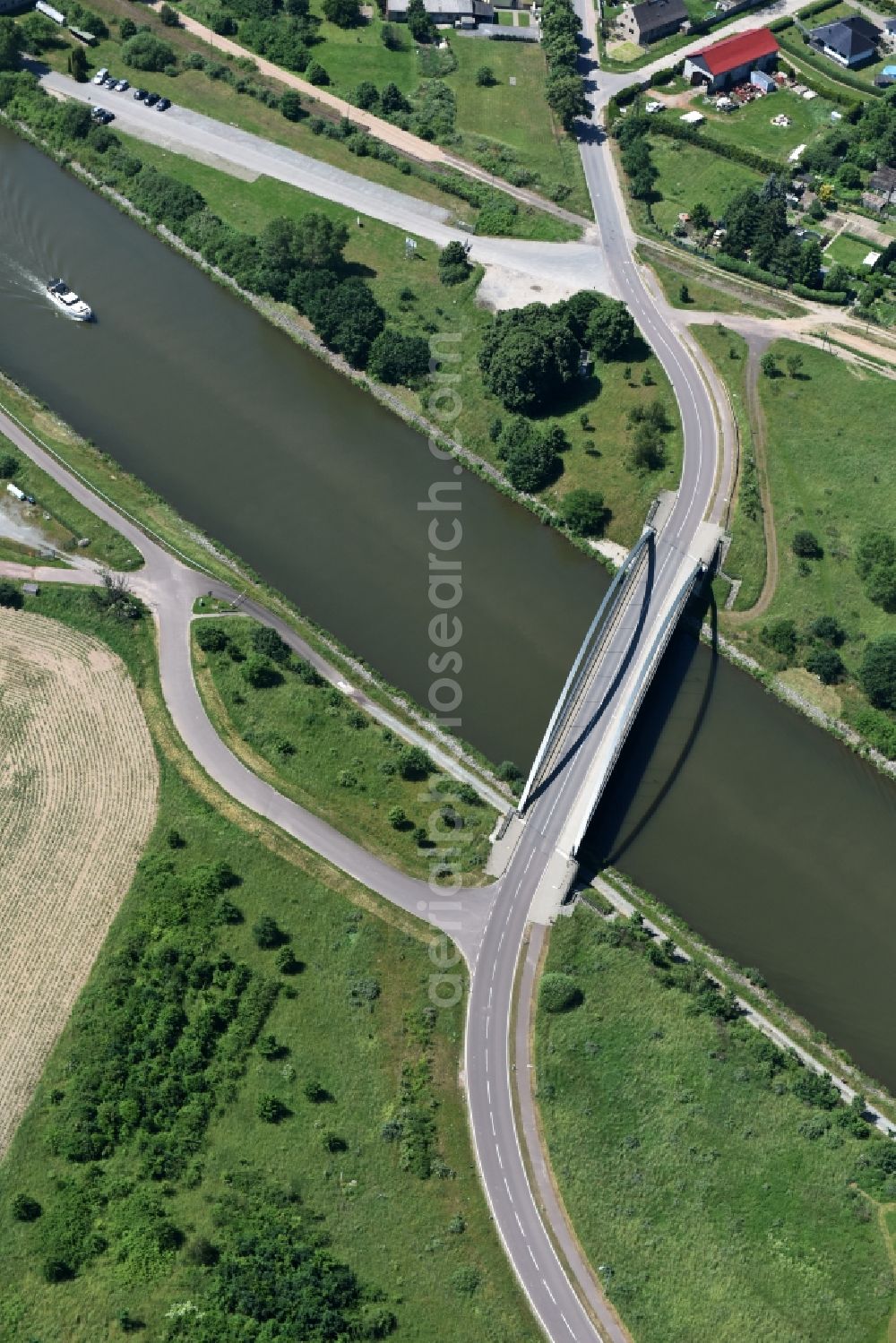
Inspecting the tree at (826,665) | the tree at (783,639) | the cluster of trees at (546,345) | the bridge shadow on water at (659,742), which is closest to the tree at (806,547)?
the tree at (783,639)

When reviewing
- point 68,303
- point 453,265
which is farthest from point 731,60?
point 68,303

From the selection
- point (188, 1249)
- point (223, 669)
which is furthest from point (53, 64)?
point (188, 1249)

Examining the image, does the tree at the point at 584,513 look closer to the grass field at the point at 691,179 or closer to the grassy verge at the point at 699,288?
the grassy verge at the point at 699,288

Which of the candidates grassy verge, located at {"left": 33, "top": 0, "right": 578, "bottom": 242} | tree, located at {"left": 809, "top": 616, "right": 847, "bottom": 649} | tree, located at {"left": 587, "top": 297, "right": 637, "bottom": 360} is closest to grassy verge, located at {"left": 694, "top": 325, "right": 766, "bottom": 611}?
tree, located at {"left": 809, "top": 616, "right": 847, "bottom": 649}

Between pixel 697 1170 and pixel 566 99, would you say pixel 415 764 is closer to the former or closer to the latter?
pixel 697 1170

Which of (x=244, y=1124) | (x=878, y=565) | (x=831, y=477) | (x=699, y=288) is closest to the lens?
(x=244, y=1124)
